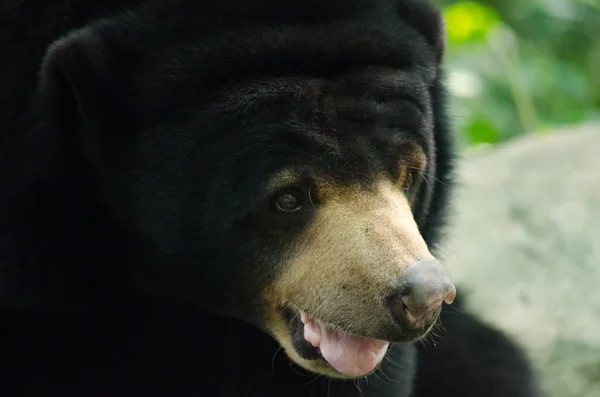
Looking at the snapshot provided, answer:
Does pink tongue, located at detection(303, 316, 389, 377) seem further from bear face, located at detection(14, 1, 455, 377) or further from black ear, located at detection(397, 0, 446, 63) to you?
black ear, located at detection(397, 0, 446, 63)

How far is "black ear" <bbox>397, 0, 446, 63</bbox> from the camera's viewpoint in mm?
3293

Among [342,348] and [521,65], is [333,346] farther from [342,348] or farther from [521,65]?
[521,65]

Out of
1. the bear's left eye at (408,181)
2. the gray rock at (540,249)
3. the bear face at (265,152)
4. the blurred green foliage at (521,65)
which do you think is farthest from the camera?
the blurred green foliage at (521,65)

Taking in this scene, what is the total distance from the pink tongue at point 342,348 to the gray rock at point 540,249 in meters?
1.45

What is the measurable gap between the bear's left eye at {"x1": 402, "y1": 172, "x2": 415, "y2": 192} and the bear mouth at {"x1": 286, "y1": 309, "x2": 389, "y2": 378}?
1.60ft

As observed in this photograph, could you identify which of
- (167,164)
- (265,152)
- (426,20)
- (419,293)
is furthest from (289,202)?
(426,20)

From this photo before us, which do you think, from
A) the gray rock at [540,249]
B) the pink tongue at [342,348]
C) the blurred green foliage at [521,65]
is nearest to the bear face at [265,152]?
the pink tongue at [342,348]

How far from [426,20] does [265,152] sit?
2.69 ft

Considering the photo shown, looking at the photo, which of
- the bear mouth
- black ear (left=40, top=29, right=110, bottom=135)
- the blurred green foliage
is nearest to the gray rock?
the blurred green foliage

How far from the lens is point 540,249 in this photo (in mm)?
5465

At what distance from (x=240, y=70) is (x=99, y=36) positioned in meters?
0.43

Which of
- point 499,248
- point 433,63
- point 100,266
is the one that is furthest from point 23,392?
point 499,248

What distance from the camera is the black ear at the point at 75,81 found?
2.94 meters

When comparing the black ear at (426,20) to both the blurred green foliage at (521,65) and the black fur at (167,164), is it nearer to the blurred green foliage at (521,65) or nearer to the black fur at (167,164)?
the black fur at (167,164)
